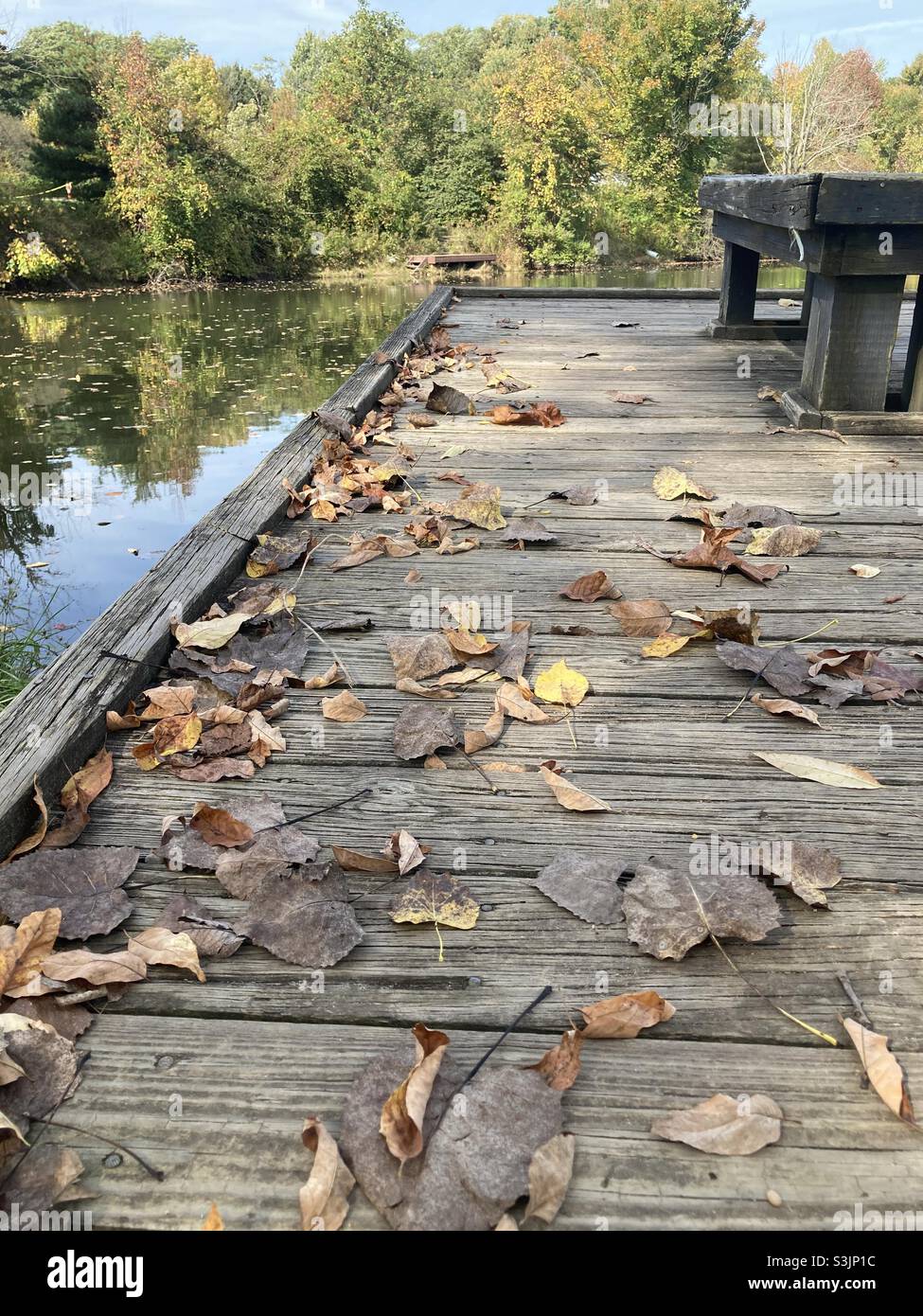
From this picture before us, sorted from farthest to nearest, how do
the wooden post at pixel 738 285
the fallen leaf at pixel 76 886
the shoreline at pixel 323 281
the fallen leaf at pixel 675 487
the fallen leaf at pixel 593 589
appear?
1. the shoreline at pixel 323 281
2. the wooden post at pixel 738 285
3. the fallen leaf at pixel 675 487
4. the fallen leaf at pixel 593 589
5. the fallen leaf at pixel 76 886

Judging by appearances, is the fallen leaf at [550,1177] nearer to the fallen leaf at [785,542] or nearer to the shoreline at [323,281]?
the fallen leaf at [785,542]

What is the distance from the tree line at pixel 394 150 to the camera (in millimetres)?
24625

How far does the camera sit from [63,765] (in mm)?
1575

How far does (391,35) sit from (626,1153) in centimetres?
3866

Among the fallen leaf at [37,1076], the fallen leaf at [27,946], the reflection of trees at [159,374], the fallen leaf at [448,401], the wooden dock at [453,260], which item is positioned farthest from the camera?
the wooden dock at [453,260]

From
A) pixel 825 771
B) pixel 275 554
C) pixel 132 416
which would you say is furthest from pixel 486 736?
pixel 132 416

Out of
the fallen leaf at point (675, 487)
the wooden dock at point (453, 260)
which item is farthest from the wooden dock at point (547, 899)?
the wooden dock at point (453, 260)

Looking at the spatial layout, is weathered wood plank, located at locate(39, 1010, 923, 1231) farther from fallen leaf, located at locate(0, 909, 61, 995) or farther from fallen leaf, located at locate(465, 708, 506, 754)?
fallen leaf, located at locate(465, 708, 506, 754)

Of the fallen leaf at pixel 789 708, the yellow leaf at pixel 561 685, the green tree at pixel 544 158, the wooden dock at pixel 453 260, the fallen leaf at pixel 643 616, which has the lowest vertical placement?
the yellow leaf at pixel 561 685

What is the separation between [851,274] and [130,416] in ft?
28.5

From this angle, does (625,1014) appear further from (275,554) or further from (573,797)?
(275,554)

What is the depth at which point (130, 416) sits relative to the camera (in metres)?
10.5

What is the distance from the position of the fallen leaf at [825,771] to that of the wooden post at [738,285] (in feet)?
14.4

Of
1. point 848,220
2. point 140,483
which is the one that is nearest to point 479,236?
point 140,483
